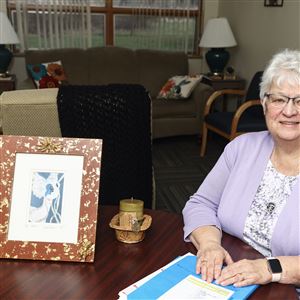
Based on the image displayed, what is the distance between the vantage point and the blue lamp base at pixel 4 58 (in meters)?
4.53

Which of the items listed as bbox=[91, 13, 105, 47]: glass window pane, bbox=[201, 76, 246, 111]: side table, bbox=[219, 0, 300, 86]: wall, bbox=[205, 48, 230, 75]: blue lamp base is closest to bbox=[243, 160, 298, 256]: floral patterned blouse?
bbox=[219, 0, 300, 86]: wall

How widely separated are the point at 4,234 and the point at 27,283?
14 centimetres

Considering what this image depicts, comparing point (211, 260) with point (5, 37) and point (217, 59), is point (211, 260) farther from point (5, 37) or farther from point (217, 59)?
point (217, 59)

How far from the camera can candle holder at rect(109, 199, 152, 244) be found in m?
1.12

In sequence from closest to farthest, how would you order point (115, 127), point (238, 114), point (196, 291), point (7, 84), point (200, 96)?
point (196, 291) → point (115, 127) → point (238, 114) → point (7, 84) → point (200, 96)

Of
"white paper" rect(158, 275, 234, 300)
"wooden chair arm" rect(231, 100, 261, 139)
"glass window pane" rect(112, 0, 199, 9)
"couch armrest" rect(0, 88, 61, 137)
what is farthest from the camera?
"glass window pane" rect(112, 0, 199, 9)

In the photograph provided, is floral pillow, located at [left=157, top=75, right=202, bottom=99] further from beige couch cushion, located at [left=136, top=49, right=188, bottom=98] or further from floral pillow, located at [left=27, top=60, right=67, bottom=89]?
floral pillow, located at [left=27, top=60, right=67, bottom=89]

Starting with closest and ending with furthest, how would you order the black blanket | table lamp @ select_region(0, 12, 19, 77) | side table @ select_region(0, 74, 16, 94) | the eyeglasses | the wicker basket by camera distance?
the wicker basket, the eyeglasses, the black blanket, table lamp @ select_region(0, 12, 19, 77), side table @ select_region(0, 74, 16, 94)

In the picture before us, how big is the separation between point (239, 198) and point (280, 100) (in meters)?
0.31

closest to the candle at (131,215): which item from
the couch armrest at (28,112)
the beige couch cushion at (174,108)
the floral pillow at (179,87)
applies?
the couch armrest at (28,112)

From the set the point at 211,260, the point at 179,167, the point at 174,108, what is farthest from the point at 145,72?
the point at 211,260

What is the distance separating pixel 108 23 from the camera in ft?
17.4

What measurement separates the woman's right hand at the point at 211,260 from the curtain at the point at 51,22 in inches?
174

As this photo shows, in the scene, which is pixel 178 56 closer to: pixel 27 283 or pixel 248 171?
pixel 248 171
